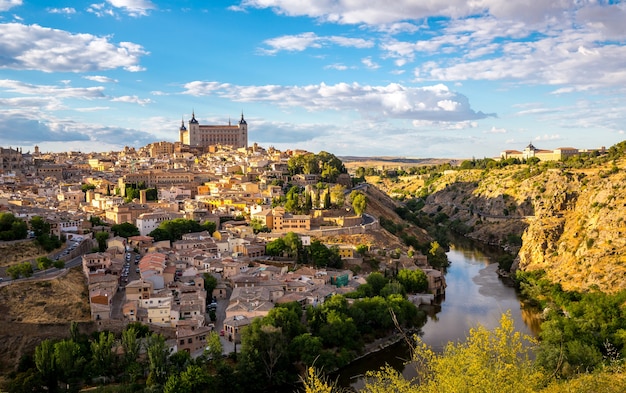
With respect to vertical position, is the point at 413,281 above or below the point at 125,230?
below

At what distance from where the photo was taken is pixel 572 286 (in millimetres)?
27438

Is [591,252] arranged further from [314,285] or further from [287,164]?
[287,164]

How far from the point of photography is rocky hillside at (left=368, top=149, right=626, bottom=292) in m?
27.8

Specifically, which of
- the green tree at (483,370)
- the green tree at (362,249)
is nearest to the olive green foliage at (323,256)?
the green tree at (362,249)

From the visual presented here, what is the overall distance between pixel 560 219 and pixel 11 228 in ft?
102

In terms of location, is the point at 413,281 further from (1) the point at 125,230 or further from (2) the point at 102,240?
(1) the point at 125,230

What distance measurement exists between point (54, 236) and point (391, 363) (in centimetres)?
1645

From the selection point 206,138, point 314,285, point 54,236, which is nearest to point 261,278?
point 314,285

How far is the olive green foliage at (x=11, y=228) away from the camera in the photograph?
2327 centimetres

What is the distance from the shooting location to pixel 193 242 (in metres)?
29.5

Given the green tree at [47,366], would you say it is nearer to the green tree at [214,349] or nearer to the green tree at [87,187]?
the green tree at [214,349]

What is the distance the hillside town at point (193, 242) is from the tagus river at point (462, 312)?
1.62m

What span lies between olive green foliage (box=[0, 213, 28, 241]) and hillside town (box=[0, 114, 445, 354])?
1.78 meters

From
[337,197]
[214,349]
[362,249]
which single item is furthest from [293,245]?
[214,349]
